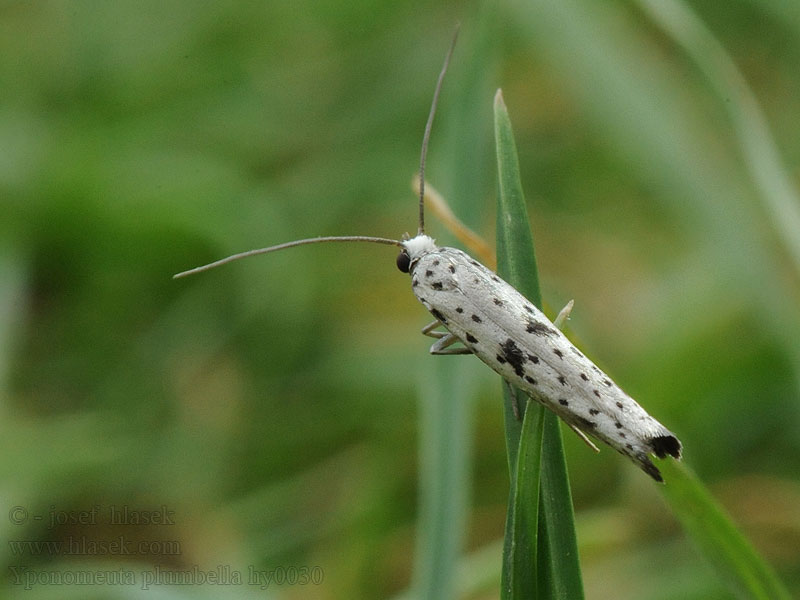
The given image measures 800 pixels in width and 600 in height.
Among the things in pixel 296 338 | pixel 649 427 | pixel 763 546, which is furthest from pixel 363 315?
pixel 649 427

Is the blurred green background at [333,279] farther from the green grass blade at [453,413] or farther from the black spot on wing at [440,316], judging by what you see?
the black spot on wing at [440,316]

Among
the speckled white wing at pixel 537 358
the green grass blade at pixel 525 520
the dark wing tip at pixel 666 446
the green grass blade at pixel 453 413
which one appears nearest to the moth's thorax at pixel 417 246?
the green grass blade at pixel 453 413

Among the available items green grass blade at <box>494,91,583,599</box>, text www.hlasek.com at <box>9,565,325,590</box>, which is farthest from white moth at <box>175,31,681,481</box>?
text www.hlasek.com at <box>9,565,325,590</box>

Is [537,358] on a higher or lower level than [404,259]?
lower

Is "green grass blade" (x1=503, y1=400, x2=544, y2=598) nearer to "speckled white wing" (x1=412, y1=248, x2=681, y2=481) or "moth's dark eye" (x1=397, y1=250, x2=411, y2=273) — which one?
"speckled white wing" (x1=412, y1=248, x2=681, y2=481)

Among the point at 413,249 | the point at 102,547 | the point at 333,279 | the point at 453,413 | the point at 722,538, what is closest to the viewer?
the point at 722,538

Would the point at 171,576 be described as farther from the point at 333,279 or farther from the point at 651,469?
the point at 333,279

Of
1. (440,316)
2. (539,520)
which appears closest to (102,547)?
(440,316)
